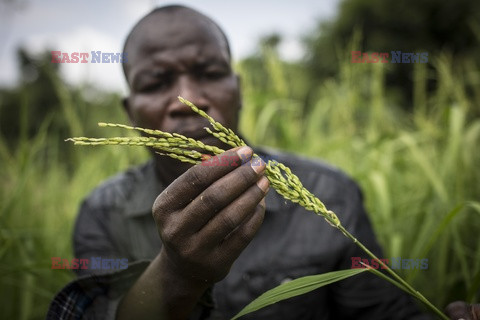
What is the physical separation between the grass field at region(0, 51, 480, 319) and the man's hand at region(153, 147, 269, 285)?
0.82m

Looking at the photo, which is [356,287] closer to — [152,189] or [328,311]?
[328,311]

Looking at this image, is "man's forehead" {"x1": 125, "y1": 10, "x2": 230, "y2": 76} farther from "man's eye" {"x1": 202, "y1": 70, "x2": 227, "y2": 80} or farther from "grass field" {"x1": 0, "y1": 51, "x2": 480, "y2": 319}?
"grass field" {"x1": 0, "y1": 51, "x2": 480, "y2": 319}

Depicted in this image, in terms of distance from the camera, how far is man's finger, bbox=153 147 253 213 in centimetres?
73

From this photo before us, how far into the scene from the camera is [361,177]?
2.09 metres

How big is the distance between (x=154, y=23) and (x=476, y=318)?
4.96 ft

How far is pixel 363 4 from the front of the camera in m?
15.4

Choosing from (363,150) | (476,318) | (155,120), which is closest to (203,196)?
(476,318)

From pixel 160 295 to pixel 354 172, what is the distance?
5.28 feet

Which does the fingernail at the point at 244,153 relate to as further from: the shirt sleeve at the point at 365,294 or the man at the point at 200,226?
the shirt sleeve at the point at 365,294

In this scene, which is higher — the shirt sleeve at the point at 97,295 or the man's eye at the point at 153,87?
the man's eye at the point at 153,87

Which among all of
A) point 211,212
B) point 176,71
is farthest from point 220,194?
point 176,71

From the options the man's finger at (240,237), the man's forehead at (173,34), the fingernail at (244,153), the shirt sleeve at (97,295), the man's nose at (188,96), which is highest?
the man's forehead at (173,34)

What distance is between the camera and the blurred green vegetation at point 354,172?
167 centimetres

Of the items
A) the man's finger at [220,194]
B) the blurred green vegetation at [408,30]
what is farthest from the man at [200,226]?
the blurred green vegetation at [408,30]
